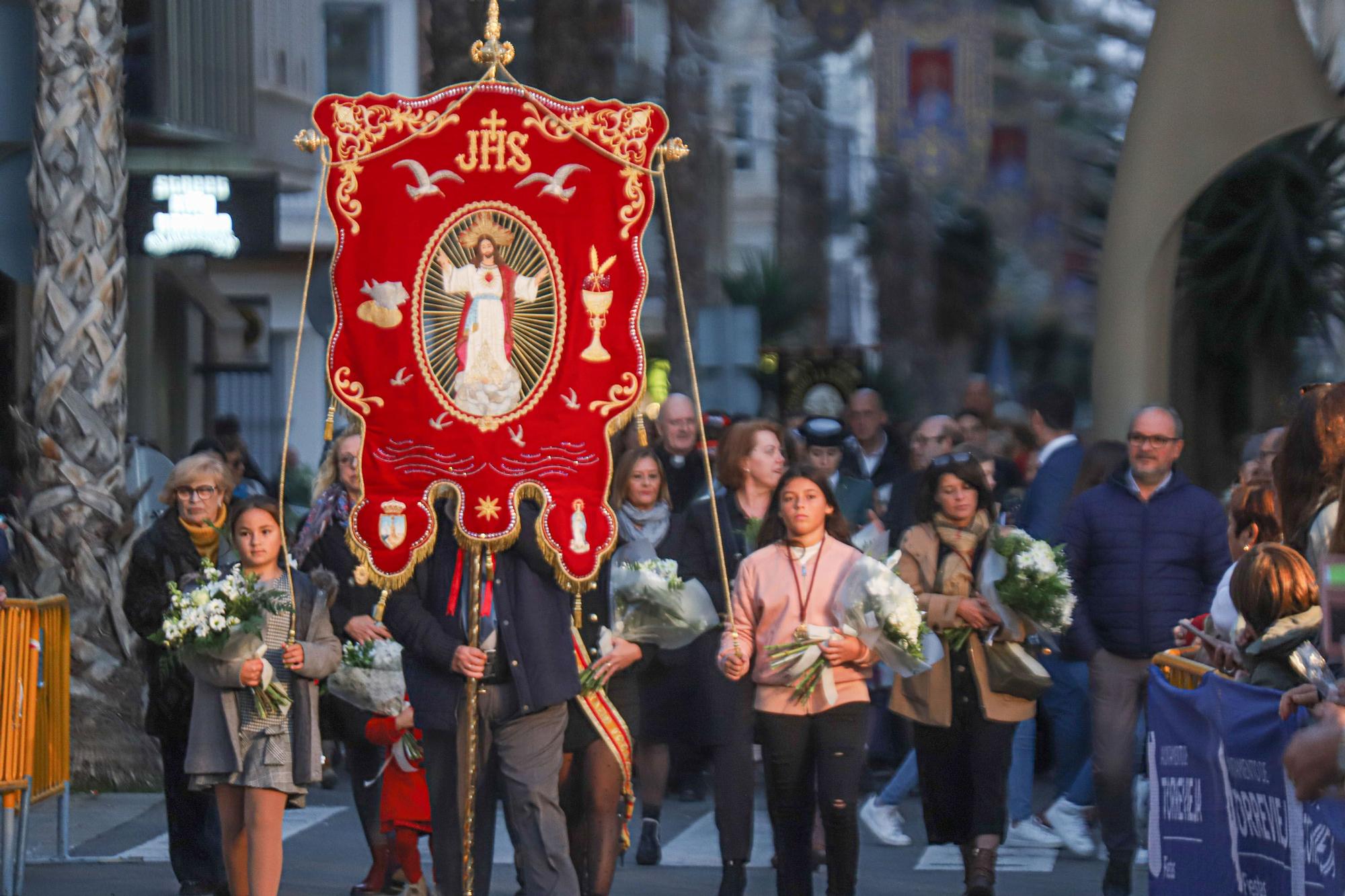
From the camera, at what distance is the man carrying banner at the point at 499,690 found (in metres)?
7.43

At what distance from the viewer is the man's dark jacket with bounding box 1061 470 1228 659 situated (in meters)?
9.26

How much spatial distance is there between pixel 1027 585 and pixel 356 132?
10.9 ft

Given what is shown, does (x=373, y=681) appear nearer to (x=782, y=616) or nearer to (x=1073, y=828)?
(x=782, y=616)

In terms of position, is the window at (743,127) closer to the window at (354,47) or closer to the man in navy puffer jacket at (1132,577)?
the window at (354,47)

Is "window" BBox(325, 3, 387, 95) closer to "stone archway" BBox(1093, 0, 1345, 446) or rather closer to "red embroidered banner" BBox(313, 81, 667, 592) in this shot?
"stone archway" BBox(1093, 0, 1345, 446)

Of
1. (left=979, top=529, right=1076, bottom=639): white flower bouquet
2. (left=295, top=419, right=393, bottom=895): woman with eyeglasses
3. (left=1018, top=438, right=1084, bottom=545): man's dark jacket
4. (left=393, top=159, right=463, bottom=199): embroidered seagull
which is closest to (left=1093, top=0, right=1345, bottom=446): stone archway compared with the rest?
(left=1018, top=438, right=1084, bottom=545): man's dark jacket

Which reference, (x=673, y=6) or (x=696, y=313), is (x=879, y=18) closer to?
(x=673, y=6)

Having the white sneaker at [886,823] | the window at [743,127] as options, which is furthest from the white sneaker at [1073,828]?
the window at [743,127]

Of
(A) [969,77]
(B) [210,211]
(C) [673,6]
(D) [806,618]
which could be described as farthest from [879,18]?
(D) [806,618]

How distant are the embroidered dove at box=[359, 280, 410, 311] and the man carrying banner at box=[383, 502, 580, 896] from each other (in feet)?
2.96

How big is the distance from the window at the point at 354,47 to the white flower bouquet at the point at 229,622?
24792 millimetres

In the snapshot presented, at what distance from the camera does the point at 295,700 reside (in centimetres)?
800

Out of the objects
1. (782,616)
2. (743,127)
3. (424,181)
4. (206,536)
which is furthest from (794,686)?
(743,127)

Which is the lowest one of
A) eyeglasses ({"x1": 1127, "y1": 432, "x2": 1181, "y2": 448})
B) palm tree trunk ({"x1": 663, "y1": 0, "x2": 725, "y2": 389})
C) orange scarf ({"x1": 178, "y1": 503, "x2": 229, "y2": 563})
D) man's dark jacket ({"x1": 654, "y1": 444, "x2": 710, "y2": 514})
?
orange scarf ({"x1": 178, "y1": 503, "x2": 229, "y2": 563})
